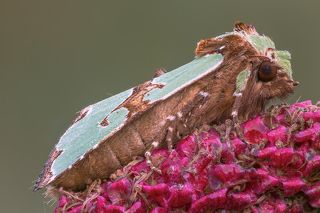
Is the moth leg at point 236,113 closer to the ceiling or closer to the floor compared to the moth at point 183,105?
closer to the floor

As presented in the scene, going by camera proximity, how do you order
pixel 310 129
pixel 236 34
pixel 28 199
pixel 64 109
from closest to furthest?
pixel 310 129, pixel 236 34, pixel 28 199, pixel 64 109

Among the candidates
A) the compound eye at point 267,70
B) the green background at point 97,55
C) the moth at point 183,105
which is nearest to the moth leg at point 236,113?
the moth at point 183,105

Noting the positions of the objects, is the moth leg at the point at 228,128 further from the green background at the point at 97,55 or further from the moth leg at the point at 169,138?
the green background at the point at 97,55

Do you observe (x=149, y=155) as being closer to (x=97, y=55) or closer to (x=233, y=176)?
(x=233, y=176)

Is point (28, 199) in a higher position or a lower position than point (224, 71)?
lower

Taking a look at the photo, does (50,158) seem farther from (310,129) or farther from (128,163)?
(310,129)

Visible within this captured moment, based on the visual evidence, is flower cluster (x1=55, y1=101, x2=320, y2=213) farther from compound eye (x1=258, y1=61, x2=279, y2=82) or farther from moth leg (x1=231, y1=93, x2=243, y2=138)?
compound eye (x1=258, y1=61, x2=279, y2=82)

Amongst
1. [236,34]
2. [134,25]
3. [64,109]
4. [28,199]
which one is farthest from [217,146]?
[134,25]
